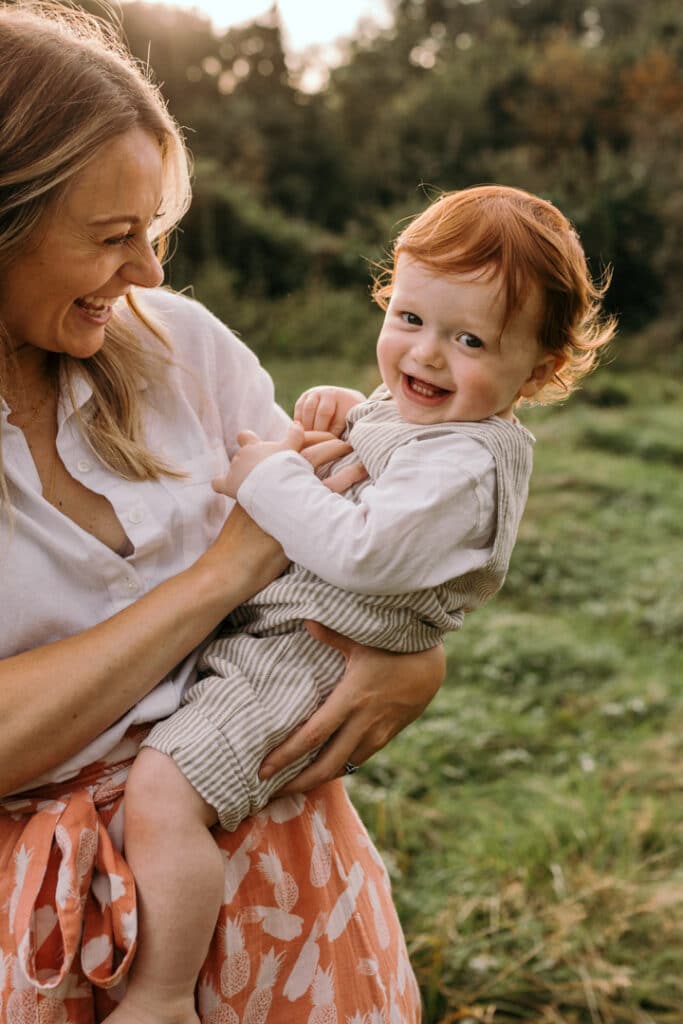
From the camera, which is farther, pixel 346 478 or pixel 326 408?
pixel 326 408

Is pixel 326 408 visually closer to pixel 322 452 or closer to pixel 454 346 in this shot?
pixel 322 452

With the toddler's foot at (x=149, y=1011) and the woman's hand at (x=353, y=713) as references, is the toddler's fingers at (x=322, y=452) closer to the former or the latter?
the woman's hand at (x=353, y=713)

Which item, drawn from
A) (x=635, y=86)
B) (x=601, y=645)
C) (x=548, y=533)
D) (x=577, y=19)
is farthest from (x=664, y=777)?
(x=577, y=19)

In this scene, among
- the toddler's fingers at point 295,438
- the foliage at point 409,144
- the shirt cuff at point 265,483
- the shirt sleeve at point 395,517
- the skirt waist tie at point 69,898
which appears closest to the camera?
the skirt waist tie at point 69,898

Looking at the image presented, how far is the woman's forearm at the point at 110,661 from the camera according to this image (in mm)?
1395

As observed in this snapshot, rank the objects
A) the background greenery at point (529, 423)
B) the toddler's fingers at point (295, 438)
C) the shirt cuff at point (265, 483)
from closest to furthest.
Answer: the shirt cuff at point (265, 483)
the toddler's fingers at point (295, 438)
the background greenery at point (529, 423)

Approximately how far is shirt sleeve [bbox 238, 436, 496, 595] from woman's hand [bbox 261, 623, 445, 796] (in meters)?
0.14

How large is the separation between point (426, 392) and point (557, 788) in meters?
2.68

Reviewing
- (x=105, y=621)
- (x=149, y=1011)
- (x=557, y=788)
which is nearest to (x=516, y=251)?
(x=105, y=621)

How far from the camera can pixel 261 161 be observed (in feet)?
40.8

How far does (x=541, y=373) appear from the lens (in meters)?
1.74

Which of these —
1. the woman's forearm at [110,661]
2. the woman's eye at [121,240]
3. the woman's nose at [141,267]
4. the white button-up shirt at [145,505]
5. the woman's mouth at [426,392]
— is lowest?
the woman's forearm at [110,661]

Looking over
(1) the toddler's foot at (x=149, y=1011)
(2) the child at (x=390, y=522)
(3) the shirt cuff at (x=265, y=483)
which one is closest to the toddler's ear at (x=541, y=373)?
(2) the child at (x=390, y=522)

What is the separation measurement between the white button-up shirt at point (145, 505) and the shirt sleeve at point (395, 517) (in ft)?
0.46
